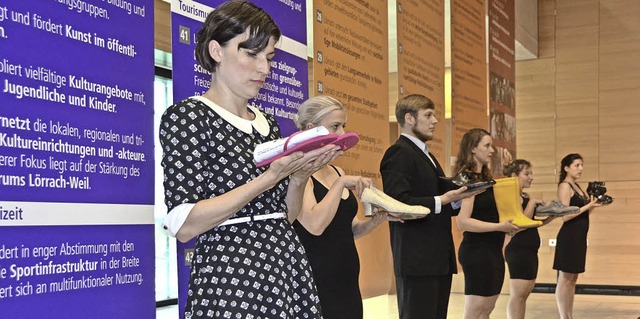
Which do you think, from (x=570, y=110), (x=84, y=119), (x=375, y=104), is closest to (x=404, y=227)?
(x=375, y=104)

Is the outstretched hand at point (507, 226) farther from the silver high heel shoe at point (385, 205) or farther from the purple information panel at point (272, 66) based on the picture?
the purple information panel at point (272, 66)

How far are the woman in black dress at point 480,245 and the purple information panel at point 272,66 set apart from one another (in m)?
1.77

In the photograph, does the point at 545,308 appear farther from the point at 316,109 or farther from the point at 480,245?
the point at 316,109

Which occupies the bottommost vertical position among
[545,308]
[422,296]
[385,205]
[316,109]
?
[545,308]

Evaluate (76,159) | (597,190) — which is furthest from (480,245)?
(76,159)

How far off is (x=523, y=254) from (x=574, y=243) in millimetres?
1707

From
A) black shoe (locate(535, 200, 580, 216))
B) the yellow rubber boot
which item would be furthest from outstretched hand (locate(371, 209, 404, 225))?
black shoe (locate(535, 200, 580, 216))

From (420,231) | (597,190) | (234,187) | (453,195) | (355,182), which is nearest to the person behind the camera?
(234,187)

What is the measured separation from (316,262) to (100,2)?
4.51 ft

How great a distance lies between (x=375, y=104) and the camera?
17.3 feet

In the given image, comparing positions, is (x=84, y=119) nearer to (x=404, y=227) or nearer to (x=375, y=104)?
(x=404, y=227)

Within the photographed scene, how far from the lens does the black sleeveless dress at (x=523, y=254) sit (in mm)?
6637

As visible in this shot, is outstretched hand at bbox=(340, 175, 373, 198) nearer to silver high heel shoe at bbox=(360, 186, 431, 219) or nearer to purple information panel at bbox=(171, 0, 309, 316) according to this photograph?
silver high heel shoe at bbox=(360, 186, 431, 219)

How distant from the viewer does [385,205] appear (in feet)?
11.9
